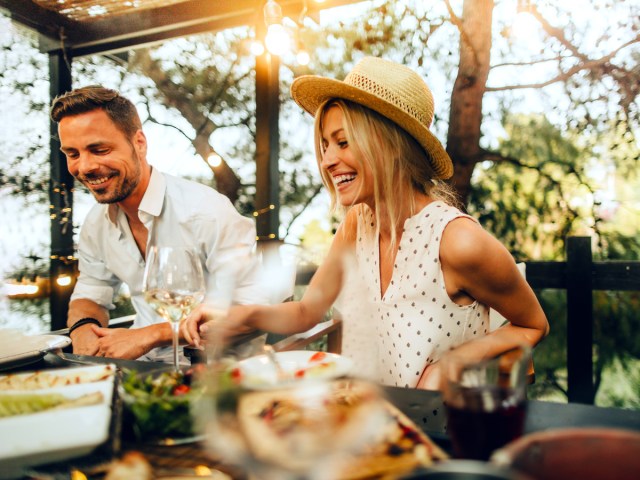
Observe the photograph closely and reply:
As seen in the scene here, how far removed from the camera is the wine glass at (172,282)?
1.13 meters

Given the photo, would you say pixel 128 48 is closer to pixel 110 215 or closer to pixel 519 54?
pixel 110 215

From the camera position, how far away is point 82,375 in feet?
2.78

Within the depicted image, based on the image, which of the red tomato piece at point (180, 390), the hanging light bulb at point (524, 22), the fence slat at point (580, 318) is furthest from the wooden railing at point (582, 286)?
the red tomato piece at point (180, 390)

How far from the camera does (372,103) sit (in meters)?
1.57

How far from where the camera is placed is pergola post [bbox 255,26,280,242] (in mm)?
3287

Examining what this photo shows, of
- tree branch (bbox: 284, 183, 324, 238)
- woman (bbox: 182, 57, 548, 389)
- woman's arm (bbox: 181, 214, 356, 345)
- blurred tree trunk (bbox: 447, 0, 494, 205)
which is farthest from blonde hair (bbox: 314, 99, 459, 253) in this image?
tree branch (bbox: 284, 183, 324, 238)

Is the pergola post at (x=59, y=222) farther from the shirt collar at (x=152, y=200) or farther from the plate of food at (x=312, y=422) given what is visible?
the plate of food at (x=312, y=422)

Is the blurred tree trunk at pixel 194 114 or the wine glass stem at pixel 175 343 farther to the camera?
the blurred tree trunk at pixel 194 114

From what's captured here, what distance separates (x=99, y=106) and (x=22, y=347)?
1.27 metres

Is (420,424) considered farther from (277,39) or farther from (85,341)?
(277,39)

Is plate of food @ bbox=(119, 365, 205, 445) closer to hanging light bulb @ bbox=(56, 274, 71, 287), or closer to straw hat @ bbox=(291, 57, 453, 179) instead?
straw hat @ bbox=(291, 57, 453, 179)

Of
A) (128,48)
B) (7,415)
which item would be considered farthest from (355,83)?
(128,48)

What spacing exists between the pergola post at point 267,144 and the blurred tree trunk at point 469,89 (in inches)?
45.5

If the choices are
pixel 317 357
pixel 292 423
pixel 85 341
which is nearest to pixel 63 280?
pixel 85 341
